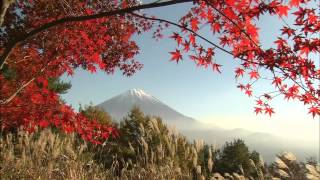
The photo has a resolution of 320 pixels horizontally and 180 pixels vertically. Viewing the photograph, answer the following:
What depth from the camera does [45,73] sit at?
27.3 ft

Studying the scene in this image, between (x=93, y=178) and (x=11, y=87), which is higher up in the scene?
(x=11, y=87)

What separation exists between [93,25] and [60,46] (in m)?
0.77

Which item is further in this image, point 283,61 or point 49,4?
point 49,4

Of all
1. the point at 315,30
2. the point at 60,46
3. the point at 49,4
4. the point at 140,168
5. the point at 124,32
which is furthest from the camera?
the point at 124,32

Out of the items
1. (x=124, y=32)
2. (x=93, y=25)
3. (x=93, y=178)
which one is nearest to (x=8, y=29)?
(x=93, y=25)

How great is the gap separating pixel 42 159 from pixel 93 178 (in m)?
1.04

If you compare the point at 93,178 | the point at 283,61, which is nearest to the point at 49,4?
the point at 93,178

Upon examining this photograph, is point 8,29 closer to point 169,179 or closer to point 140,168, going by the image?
point 140,168

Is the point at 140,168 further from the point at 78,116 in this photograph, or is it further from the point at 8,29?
the point at 8,29

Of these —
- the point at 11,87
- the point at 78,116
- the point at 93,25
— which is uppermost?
the point at 93,25

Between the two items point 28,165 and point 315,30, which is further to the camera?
point 28,165

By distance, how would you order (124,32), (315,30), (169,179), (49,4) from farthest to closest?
(124,32)
(49,4)
(169,179)
(315,30)

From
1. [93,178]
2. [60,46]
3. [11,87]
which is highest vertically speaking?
[60,46]

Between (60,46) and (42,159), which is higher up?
(60,46)
